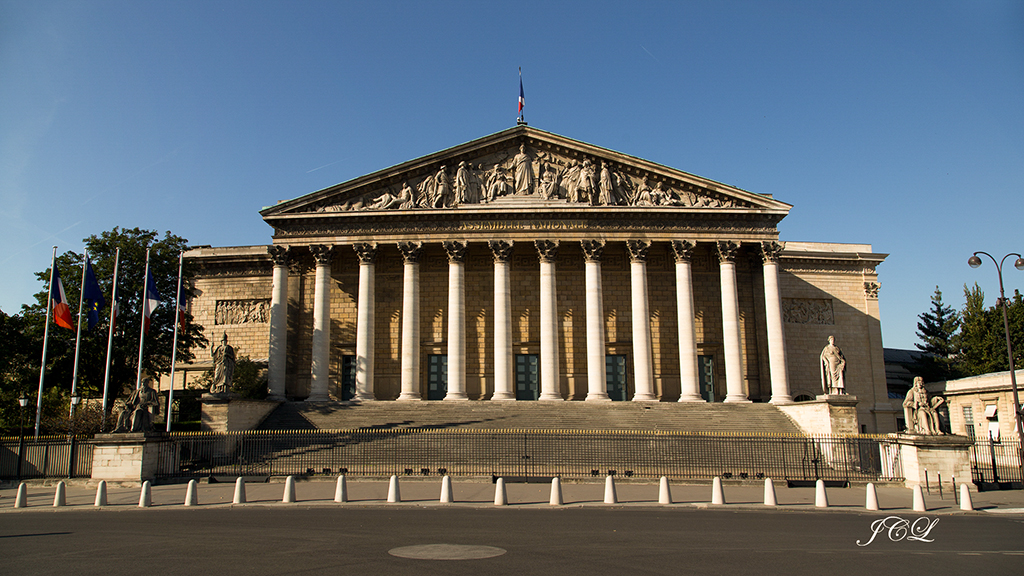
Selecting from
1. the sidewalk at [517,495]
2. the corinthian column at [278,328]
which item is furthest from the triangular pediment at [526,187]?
the sidewalk at [517,495]

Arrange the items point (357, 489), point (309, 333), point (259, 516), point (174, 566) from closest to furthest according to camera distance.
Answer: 1. point (174, 566)
2. point (259, 516)
3. point (357, 489)
4. point (309, 333)

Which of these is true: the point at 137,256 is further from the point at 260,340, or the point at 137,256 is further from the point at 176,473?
the point at 176,473

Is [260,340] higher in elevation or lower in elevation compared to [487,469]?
higher

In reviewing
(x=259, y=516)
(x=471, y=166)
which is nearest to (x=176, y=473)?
(x=259, y=516)

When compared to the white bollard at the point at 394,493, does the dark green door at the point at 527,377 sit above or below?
above

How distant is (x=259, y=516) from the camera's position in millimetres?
15422

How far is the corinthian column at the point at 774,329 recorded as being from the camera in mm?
35062

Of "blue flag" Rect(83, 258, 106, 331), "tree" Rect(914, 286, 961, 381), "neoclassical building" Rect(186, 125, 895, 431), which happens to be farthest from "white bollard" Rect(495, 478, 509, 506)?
"tree" Rect(914, 286, 961, 381)

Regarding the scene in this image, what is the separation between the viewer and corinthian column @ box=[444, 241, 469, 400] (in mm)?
34969

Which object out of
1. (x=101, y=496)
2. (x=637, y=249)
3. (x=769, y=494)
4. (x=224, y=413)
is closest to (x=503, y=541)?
(x=769, y=494)

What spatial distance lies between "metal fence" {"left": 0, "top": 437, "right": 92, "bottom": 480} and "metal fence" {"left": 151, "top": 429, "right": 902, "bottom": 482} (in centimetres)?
268

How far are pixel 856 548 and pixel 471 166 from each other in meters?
29.3

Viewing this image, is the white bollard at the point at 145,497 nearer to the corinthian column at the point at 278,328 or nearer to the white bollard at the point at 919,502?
the corinthian column at the point at 278,328

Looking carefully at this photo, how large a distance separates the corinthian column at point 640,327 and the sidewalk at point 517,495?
43.3 feet
